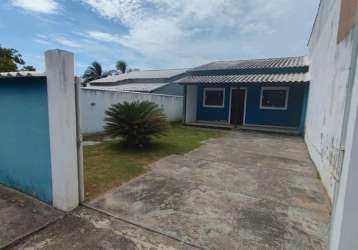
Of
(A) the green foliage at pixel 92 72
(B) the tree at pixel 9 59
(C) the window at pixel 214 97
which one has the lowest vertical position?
(C) the window at pixel 214 97

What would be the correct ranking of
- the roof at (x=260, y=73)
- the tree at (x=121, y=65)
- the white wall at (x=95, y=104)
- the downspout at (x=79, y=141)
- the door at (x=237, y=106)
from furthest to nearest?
the tree at (x=121, y=65)
the door at (x=237, y=106)
the roof at (x=260, y=73)
the white wall at (x=95, y=104)
the downspout at (x=79, y=141)

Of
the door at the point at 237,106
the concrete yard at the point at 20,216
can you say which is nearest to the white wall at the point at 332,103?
the concrete yard at the point at 20,216

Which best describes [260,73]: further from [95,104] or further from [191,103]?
[95,104]

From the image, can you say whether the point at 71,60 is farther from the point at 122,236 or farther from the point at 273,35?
the point at 273,35

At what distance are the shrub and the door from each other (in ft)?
23.7

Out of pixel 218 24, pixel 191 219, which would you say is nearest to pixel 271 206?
pixel 191 219

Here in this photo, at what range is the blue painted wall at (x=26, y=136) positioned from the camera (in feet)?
9.31

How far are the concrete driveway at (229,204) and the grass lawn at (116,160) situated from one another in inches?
11.9

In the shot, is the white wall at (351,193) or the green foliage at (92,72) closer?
the white wall at (351,193)

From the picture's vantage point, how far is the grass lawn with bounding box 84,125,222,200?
Result: 376 cm

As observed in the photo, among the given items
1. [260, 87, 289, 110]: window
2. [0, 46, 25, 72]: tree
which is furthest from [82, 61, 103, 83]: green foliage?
[260, 87, 289, 110]: window

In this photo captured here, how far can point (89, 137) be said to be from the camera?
811 centimetres

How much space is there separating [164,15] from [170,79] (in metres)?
8.10

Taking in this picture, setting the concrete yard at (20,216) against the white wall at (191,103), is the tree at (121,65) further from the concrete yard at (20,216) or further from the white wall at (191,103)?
the concrete yard at (20,216)
